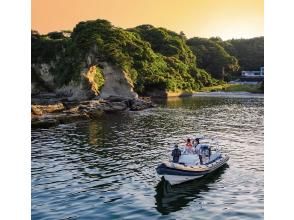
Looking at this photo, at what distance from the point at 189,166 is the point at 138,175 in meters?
2.15

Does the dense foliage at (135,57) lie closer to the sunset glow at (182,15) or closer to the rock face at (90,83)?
the rock face at (90,83)

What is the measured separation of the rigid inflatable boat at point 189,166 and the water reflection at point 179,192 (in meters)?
0.21

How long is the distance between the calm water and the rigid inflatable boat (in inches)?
11.6

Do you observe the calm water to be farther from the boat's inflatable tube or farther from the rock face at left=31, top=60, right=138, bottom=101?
the rock face at left=31, top=60, right=138, bottom=101

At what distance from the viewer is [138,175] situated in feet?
60.9

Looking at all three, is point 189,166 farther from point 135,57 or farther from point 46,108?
point 135,57

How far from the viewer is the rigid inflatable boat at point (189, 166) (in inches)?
679

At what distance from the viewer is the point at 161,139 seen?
2528 cm

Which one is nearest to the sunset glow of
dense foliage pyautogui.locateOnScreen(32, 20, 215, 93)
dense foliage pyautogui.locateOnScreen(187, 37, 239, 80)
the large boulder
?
dense foliage pyautogui.locateOnScreen(187, 37, 239, 80)

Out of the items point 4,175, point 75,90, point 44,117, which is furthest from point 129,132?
point 75,90

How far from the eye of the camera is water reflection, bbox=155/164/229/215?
15.3 m

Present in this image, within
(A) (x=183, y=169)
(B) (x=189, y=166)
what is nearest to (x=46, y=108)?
(B) (x=189, y=166)
